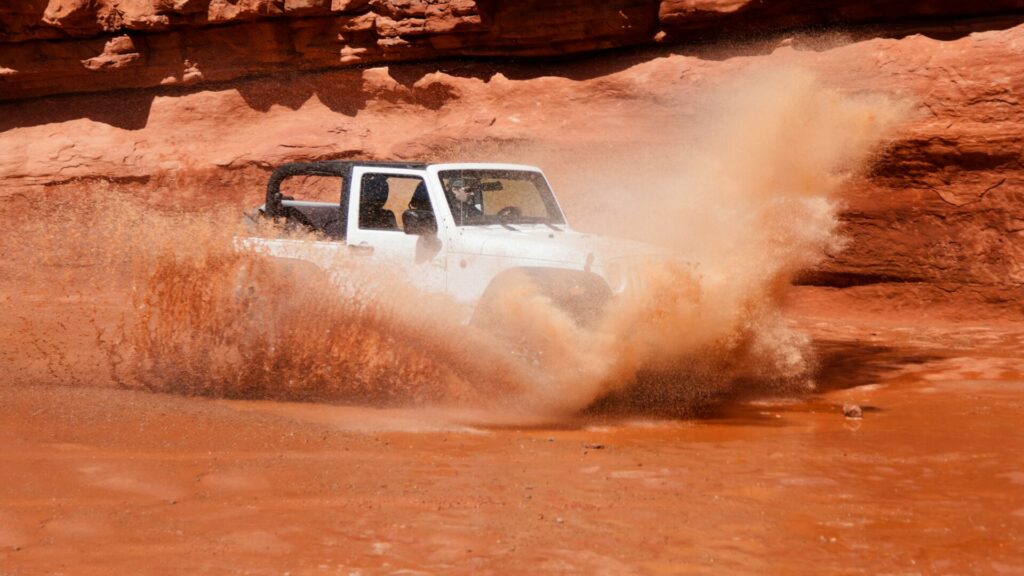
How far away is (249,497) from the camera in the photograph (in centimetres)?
462

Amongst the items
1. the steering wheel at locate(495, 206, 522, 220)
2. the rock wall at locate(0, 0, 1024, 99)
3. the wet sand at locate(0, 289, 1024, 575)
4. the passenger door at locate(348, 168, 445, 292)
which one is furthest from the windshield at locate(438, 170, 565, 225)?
the rock wall at locate(0, 0, 1024, 99)

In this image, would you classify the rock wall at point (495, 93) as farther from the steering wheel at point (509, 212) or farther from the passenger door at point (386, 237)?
the passenger door at point (386, 237)

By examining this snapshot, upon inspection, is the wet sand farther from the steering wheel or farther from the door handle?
the steering wheel

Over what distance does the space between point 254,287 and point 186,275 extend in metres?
0.56

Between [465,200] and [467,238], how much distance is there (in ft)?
1.91

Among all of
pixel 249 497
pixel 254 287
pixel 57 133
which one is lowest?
pixel 249 497

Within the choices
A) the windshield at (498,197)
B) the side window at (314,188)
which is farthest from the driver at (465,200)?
the side window at (314,188)

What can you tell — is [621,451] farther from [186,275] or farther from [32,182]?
[32,182]

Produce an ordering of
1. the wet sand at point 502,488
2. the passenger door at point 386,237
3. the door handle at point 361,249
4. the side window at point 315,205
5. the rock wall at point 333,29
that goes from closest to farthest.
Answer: the wet sand at point 502,488 < the passenger door at point 386,237 < the door handle at point 361,249 < the side window at point 315,205 < the rock wall at point 333,29

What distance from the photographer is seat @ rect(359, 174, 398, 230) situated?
796cm

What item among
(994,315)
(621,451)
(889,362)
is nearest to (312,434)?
(621,451)

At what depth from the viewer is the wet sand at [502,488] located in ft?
12.9

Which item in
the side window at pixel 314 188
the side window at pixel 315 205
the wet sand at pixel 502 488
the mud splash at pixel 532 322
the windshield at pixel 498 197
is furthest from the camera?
the side window at pixel 314 188

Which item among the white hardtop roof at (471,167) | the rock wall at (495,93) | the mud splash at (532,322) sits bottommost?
the mud splash at (532,322)
